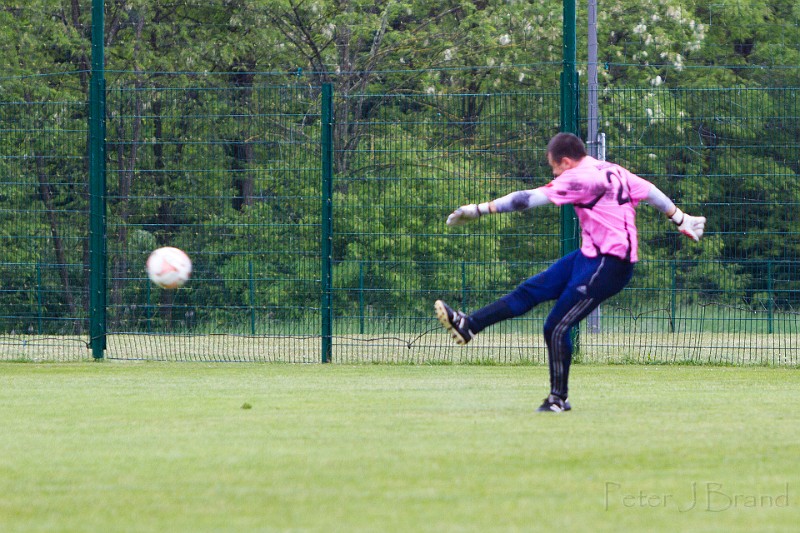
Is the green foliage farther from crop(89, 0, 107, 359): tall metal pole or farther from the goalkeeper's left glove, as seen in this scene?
the goalkeeper's left glove

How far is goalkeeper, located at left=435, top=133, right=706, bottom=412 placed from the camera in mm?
8117

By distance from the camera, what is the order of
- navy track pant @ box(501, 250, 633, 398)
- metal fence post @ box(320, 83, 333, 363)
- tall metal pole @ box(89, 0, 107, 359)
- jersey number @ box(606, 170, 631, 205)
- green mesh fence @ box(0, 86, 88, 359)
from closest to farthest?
navy track pant @ box(501, 250, 633, 398) < jersey number @ box(606, 170, 631, 205) < metal fence post @ box(320, 83, 333, 363) < tall metal pole @ box(89, 0, 107, 359) < green mesh fence @ box(0, 86, 88, 359)

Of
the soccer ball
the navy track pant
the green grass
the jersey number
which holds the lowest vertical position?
the green grass

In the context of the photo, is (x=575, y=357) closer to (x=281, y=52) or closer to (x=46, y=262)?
(x=46, y=262)

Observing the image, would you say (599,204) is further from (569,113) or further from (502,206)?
(569,113)

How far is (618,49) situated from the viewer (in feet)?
101

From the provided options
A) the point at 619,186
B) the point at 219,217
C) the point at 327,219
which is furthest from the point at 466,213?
the point at 219,217

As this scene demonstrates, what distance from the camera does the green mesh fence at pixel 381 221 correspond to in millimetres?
12812

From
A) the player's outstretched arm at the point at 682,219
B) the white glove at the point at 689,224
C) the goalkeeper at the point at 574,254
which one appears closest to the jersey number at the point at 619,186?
the goalkeeper at the point at 574,254

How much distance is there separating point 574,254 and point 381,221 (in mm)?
5118

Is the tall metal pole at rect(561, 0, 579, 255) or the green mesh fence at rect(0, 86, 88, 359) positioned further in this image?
the green mesh fence at rect(0, 86, 88, 359)

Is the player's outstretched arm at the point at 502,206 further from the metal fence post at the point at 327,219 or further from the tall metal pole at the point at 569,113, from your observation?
the metal fence post at the point at 327,219

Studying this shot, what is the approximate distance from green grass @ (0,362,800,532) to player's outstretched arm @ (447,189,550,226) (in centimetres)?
126

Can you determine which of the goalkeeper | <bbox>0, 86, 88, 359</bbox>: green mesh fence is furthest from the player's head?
<bbox>0, 86, 88, 359</bbox>: green mesh fence
